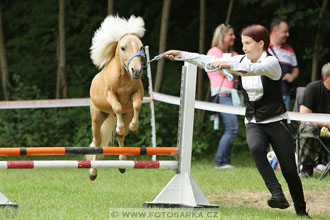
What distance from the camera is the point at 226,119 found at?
9.42m

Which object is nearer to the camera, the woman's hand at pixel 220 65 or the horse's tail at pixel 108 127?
the woman's hand at pixel 220 65

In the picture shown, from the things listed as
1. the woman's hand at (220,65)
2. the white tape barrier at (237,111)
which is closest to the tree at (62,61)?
the white tape barrier at (237,111)

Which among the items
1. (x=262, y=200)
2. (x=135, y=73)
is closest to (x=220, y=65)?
(x=135, y=73)

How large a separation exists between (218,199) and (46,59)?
7.90 m

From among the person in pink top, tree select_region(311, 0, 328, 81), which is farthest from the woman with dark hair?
tree select_region(311, 0, 328, 81)

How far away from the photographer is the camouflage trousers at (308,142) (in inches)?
324

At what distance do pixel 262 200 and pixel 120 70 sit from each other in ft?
7.32

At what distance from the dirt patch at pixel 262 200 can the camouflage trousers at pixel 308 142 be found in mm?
1225

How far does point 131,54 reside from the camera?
5438 mm

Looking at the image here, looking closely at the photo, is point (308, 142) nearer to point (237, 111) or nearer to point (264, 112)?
point (237, 111)

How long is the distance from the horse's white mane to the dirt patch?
1902 millimetres

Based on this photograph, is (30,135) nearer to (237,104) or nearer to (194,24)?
(237,104)

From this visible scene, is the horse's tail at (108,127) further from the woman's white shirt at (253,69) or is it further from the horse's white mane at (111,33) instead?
the woman's white shirt at (253,69)

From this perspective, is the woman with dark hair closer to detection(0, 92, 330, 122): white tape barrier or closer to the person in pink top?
detection(0, 92, 330, 122): white tape barrier
